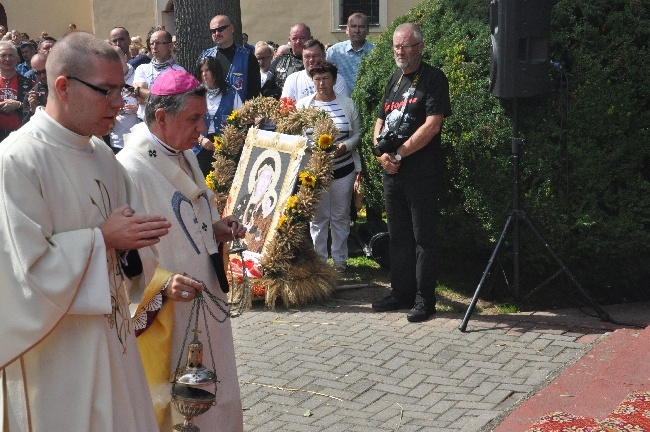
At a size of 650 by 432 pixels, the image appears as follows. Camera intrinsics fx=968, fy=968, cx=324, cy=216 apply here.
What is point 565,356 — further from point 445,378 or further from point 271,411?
point 271,411

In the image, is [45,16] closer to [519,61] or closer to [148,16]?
[148,16]

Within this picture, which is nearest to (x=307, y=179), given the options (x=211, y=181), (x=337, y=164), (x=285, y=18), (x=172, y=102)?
(x=337, y=164)

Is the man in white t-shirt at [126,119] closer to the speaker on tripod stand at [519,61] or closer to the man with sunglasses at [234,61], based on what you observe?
the man with sunglasses at [234,61]

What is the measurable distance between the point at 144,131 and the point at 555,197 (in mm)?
4155

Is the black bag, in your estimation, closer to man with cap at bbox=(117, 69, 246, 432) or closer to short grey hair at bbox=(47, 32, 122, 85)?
man with cap at bbox=(117, 69, 246, 432)

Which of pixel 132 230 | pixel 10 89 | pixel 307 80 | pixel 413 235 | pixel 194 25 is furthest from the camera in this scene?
pixel 10 89

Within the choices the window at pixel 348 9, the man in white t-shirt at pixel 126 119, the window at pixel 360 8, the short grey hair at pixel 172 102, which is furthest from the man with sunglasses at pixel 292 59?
the window at pixel 360 8

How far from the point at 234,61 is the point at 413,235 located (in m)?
3.59

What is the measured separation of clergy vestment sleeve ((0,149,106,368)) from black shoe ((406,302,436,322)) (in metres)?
4.76

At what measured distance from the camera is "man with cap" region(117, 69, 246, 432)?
4.64 metres

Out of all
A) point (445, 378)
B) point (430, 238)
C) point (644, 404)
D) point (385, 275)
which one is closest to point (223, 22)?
point (385, 275)

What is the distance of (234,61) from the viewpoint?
1076 cm

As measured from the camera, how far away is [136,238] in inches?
137

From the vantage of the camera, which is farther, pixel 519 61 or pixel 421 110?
pixel 421 110
